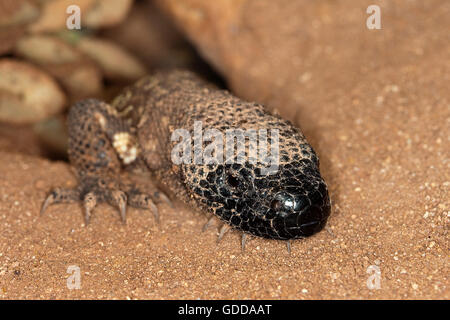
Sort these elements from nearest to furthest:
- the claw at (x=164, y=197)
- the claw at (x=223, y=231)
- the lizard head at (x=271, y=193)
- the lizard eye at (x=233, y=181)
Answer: the lizard head at (x=271, y=193) → the lizard eye at (x=233, y=181) → the claw at (x=223, y=231) → the claw at (x=164, y=197)

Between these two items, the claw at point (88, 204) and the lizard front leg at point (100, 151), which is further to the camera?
the lizard front leg at point (100, 151)

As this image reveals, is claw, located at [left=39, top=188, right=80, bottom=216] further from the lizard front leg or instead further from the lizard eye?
the lizard eye

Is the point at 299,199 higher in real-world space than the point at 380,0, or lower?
lower

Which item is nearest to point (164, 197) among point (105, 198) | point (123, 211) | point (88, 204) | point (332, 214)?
point (123, 211)

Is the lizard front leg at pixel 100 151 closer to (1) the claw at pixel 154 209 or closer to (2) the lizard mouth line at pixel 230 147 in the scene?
(1) the claw at pixel 154 209

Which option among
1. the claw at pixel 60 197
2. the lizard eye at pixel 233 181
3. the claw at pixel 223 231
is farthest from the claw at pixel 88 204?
the lizard eye at pixel 233 181

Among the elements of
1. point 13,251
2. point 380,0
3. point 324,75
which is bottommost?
point 13,251
